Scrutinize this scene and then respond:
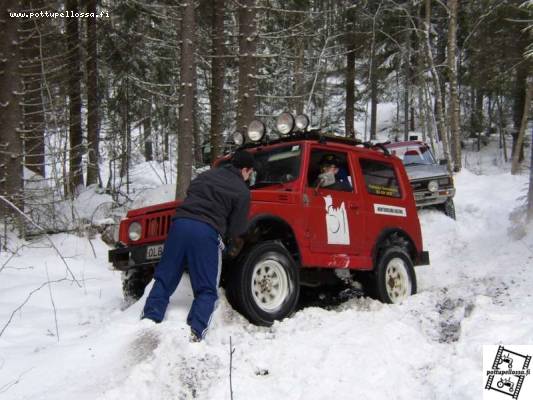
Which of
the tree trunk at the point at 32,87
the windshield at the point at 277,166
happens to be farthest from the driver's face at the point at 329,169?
the tree trunk at the point at 32,87

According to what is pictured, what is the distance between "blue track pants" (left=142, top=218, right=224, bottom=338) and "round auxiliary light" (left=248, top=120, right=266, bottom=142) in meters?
2.19

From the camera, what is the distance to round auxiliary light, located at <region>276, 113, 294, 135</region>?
6.62 m

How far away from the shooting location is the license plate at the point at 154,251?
5648 mm

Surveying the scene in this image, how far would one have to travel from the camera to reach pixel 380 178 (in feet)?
25.1

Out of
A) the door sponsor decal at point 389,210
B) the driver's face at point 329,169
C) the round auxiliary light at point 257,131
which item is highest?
the round auxiliary light at point 257,131

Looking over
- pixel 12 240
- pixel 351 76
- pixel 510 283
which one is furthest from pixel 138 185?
pixel 510 283

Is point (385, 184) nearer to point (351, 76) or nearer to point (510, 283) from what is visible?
point (510, 283)

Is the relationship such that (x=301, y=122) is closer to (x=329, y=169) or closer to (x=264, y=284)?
(x=329, y=169)

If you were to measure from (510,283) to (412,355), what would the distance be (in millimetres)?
2868

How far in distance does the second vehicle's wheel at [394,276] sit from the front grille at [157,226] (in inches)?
108

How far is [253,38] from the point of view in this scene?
10625 millimetres

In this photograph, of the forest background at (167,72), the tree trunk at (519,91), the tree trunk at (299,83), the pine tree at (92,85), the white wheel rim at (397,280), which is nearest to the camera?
the white wheel rim at (397,280)

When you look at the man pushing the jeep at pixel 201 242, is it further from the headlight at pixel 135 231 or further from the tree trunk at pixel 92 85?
the tree trunk at pixel 92 85

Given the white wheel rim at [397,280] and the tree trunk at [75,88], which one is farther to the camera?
the tree trunk at [75,88]
